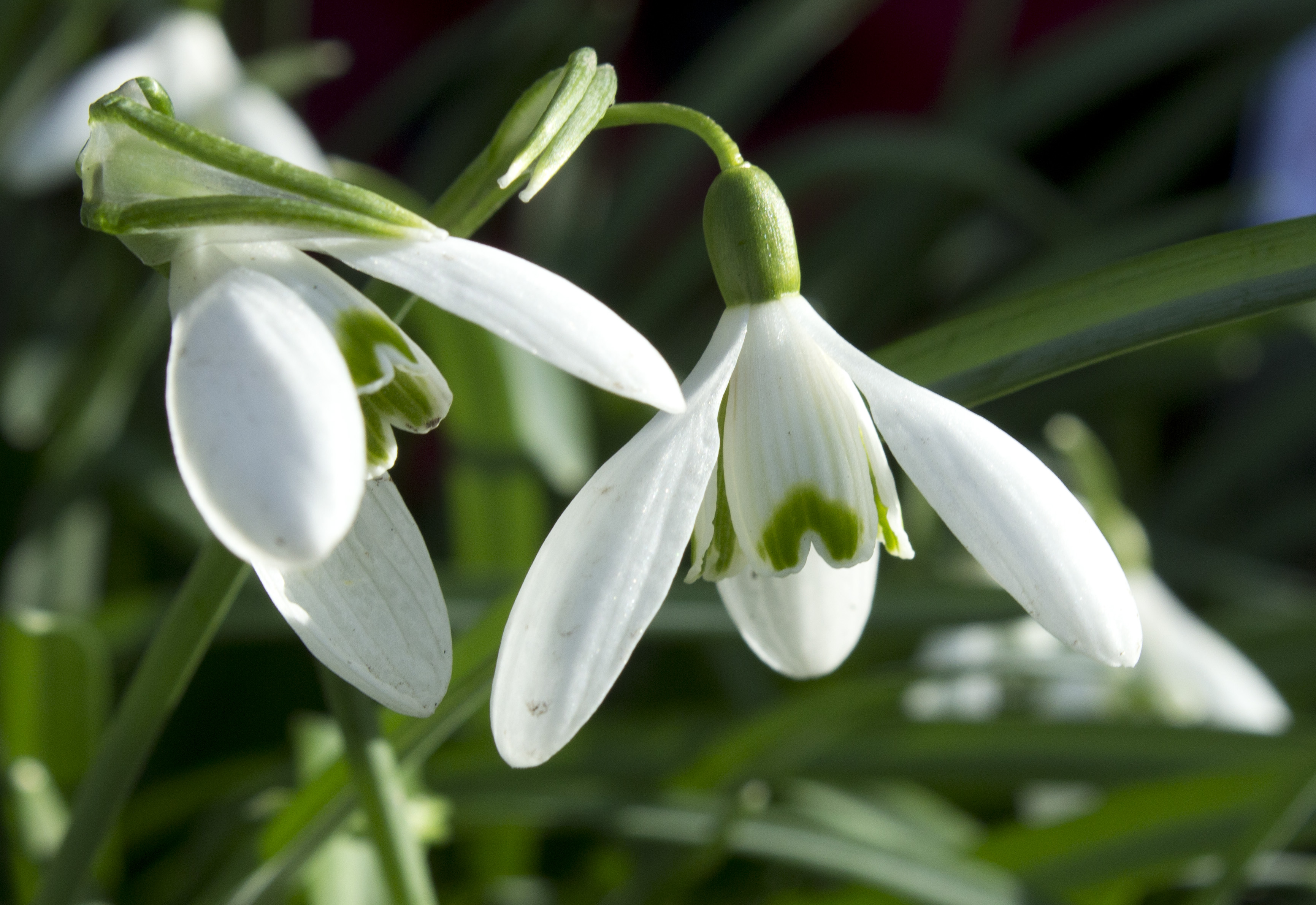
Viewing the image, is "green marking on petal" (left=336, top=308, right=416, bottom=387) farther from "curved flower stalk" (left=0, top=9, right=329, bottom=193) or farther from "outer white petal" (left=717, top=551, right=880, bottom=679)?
"curved flower stalk" (left=0, top=9, right=329, bottom=193)

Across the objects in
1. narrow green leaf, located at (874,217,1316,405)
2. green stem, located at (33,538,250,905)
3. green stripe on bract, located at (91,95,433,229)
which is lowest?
green stem, located at (33,538,250,905)

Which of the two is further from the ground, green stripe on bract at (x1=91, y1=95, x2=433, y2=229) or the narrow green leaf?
the narrow green leaf

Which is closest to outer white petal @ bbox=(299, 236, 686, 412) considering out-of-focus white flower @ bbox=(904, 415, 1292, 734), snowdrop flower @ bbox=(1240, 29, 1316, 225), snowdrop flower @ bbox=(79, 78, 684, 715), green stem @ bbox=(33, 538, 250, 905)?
snowdrop flower @ bbox=(79, 78, 684, 715)

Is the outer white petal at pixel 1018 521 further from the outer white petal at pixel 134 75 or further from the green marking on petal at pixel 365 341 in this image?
the outer white petal at pixel 134 75

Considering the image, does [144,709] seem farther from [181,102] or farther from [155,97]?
[181,102]

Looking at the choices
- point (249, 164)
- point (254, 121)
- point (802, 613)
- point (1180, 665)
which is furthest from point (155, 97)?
point (1180, 665)

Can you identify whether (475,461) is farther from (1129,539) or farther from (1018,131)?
(1018,131)
